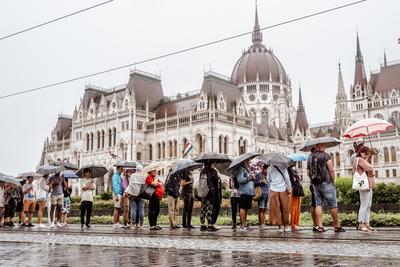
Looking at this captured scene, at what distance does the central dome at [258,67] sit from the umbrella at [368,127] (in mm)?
75695

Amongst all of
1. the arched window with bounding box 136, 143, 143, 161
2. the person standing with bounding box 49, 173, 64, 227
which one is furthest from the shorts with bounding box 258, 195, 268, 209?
the arched window with bounding box 136, 143, 143, 161

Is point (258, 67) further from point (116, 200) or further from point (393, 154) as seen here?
point (116, 200)

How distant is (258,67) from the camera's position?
90312 mm

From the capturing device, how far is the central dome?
89.8 meters

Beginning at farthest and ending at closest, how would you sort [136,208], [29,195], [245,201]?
[29,195]
[136,208]
[245,201]

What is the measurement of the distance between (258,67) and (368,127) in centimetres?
7774

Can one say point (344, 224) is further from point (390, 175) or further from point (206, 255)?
point (390, 175)

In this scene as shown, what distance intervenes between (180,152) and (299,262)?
5383 centimetres

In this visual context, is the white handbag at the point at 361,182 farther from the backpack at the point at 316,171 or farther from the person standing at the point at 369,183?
the backpack at the point at 316,171

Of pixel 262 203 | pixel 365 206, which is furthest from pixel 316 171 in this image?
pixel 262 203

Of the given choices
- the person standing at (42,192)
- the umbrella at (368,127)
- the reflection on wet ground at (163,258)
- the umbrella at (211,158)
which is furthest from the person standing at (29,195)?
the umbrella at (368,127)

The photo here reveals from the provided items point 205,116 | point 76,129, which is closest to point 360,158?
point 205,116

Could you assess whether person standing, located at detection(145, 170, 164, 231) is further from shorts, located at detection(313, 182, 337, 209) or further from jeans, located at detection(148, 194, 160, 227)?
shorts, located at detection(313, 182, 337, 209)

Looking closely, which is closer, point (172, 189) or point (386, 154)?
point (172, 189)
